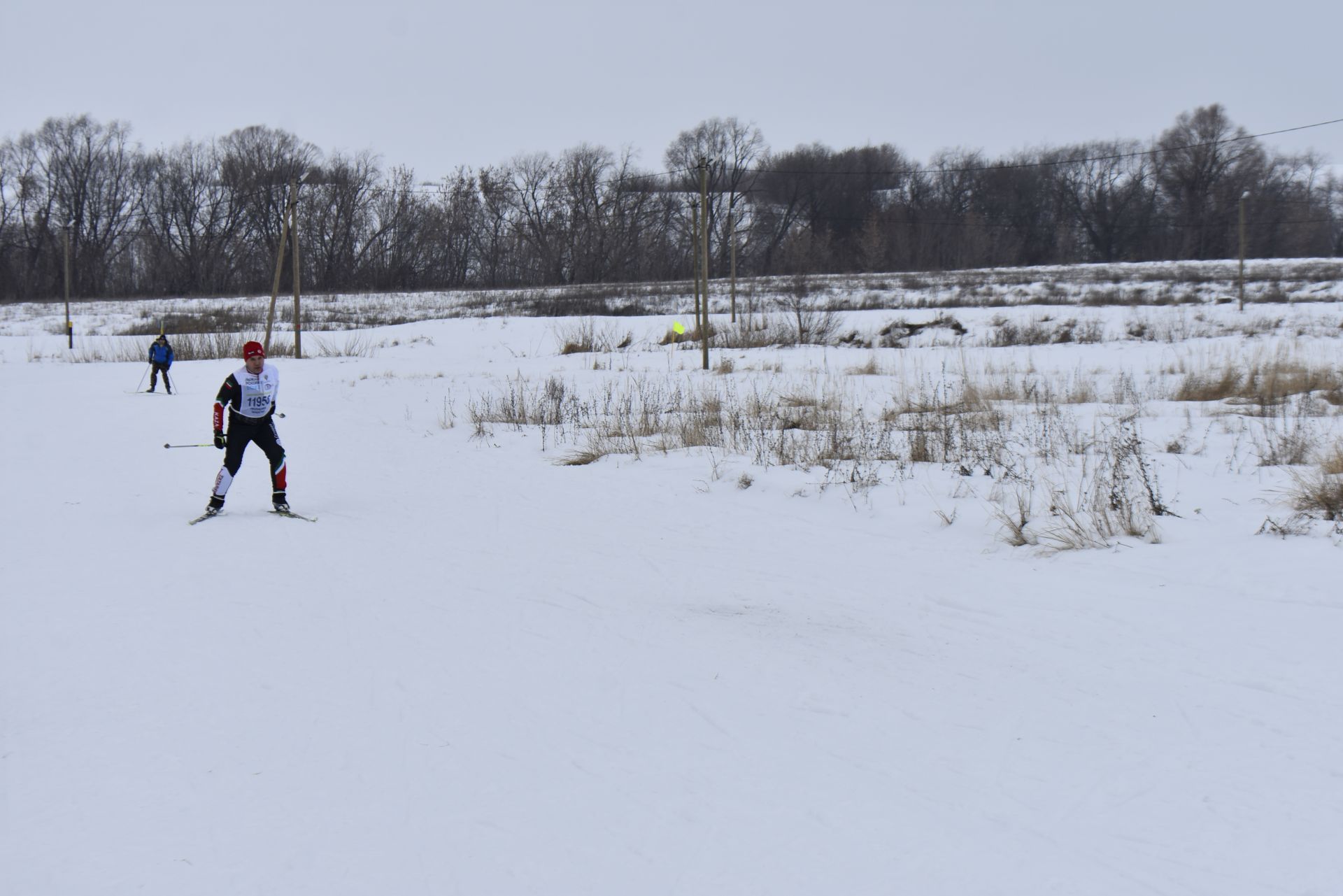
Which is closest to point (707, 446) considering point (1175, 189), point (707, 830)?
point (707, 830)

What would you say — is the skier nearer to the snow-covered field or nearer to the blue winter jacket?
the snow-covered field

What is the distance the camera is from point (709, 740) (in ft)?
14.3

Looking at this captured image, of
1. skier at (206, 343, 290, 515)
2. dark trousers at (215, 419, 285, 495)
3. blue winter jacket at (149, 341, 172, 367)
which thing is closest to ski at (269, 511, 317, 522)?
skier at (206, 343, 290, 515)

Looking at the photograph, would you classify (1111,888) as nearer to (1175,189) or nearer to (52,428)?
(52,428)

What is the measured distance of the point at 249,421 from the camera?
9148mm

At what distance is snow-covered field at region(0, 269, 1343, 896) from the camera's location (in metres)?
3.46

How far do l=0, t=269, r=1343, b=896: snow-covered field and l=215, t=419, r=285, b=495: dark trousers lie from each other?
63cm

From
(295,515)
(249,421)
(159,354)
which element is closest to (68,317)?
(159,354)

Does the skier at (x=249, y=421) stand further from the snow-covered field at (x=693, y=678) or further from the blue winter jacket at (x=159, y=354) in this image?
the blue winter jacket at (x=159, y=354)

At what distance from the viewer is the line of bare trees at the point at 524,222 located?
7312 centimetres

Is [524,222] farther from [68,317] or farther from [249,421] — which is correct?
[249,421]

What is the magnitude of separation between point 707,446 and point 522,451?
2.66 meters

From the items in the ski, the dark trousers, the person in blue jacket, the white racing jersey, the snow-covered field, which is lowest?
the snow-covered field

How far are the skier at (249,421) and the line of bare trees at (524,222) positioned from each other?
61.8 m
